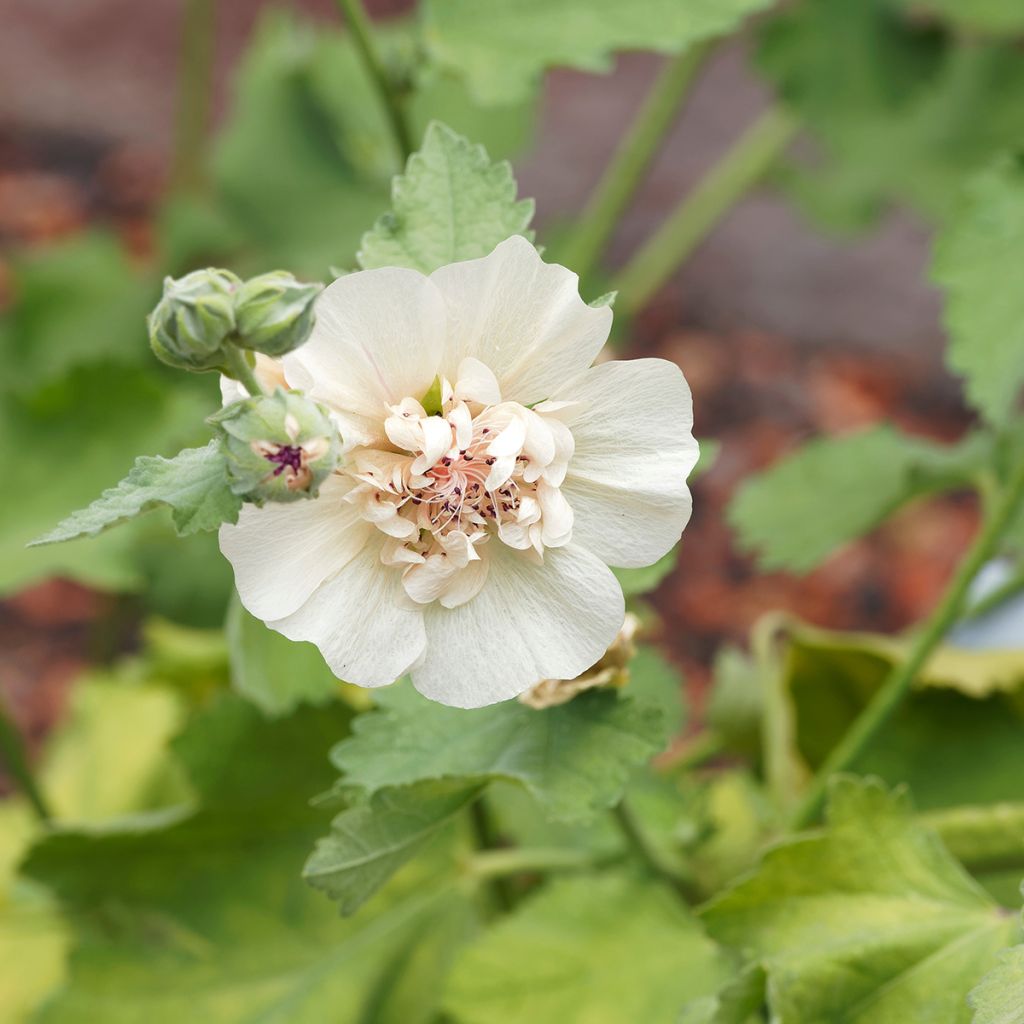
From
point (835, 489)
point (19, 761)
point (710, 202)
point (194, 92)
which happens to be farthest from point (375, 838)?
point (194, 92)

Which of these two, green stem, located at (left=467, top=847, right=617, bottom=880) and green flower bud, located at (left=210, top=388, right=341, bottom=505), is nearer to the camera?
green flower bud, located at (left=210, top=388, right=341, bottom=505)

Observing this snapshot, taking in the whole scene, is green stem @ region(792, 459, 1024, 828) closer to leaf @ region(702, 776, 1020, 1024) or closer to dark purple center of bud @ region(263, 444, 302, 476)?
A: leaf @ region(702, 776, 1020, 1024)

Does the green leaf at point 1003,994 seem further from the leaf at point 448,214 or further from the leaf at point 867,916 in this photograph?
the leaf at point 448,214

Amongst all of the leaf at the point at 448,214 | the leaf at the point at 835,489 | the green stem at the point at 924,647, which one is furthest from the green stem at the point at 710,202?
the leaf at the point at 448,214

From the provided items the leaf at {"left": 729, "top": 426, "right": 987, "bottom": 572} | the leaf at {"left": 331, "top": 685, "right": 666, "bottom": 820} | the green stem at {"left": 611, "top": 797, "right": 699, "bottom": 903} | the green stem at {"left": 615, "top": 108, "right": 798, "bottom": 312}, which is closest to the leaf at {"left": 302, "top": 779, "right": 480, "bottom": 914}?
the leaf at {"left": 331, "top": 685, "right": 666, "bottom": 820}

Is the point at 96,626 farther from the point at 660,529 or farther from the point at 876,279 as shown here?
the point at 876,279

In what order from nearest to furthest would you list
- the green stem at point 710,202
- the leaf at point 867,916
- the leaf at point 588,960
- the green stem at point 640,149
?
the leaf at point 867,916
the leaf at point 588,960
the green stem at point 640,149
the green stem at point 710,202
